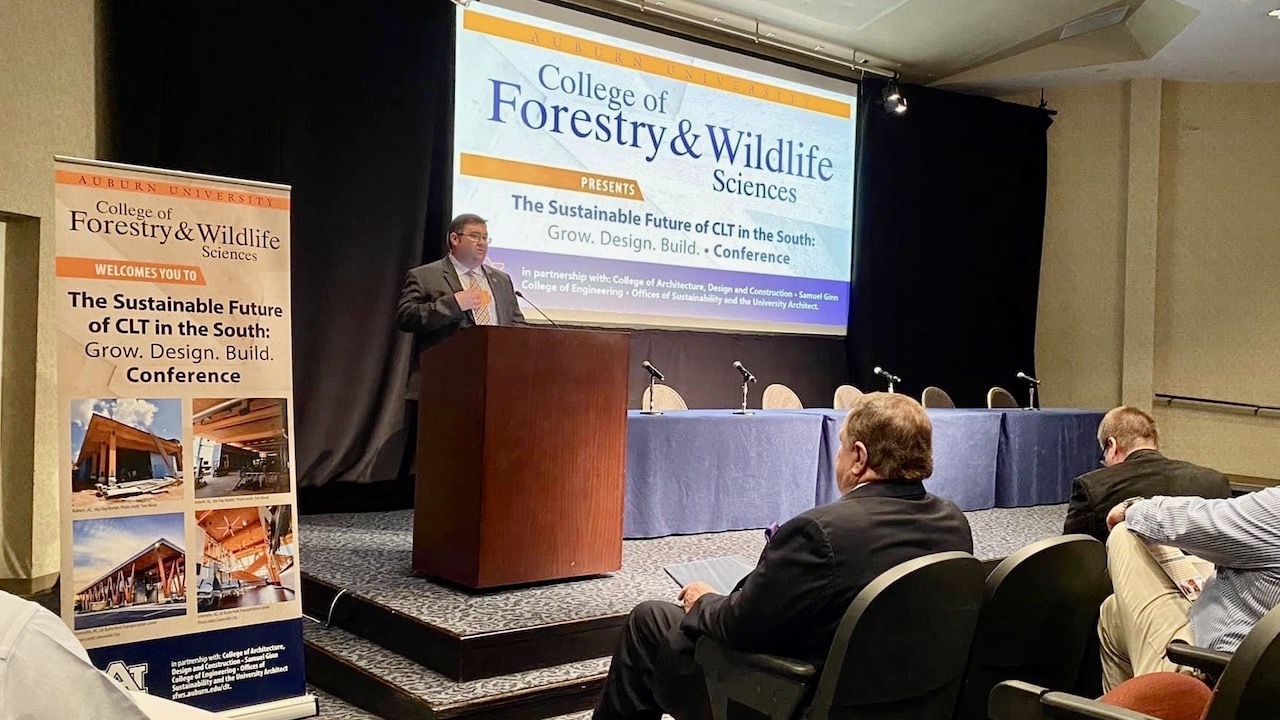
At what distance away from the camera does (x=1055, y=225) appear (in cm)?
821

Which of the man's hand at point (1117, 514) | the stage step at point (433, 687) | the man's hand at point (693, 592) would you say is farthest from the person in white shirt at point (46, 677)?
the man's hand at point (1117, 514)

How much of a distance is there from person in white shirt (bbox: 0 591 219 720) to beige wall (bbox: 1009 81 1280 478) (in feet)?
26.4

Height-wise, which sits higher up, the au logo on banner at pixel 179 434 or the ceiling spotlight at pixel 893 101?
the ceiling spotlight at pixel 893 101

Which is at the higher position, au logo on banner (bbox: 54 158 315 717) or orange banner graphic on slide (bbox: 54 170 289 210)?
orange banner graphic on slide (bbox: 54 170 289 210)

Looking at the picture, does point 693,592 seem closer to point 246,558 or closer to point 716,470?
point 246,558

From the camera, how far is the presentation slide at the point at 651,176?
17.7 feet

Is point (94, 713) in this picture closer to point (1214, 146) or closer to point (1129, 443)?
point (1129, 443)

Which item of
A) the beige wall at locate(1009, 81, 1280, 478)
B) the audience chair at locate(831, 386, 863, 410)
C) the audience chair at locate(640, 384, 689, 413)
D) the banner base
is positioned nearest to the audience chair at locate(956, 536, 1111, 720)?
the banner base

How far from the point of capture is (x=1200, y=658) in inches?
67.2

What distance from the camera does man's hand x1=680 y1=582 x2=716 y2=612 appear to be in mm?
2055

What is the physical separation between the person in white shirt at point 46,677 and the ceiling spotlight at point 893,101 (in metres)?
6.70

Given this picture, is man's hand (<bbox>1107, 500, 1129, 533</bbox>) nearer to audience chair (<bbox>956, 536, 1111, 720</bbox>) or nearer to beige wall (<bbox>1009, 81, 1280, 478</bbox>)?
audience chair (<bbox>956, 536, 1111, 720</bbox>)

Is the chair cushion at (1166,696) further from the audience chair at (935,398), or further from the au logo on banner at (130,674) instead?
the audience chair at (935,398)

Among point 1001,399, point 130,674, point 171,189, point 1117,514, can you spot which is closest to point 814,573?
point 1117,514
